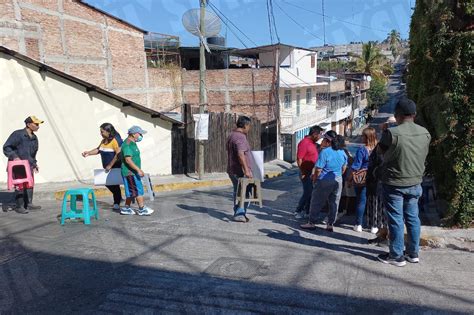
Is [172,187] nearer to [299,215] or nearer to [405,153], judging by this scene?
[299,215]

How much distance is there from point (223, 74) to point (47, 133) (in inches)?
716

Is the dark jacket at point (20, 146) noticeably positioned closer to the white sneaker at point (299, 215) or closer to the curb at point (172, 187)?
the curb at point (172, 187)

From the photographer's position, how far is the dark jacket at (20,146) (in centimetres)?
660

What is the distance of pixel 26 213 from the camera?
270 inches

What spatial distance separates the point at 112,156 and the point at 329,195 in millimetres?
3707

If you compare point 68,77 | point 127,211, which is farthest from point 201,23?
point 127,211

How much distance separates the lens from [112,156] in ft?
22.7

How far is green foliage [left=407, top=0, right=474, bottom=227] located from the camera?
4.64m

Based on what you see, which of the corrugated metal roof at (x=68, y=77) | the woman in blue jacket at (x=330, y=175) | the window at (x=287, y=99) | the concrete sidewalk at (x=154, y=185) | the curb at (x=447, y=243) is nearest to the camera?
the curb at (x=447, y=243)

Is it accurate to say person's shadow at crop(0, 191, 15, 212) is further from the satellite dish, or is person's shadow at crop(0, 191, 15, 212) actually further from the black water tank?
the black water tank

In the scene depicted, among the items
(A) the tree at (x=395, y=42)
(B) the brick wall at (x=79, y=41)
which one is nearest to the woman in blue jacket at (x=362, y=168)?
(B) the brick wall at (x=79, y=41)

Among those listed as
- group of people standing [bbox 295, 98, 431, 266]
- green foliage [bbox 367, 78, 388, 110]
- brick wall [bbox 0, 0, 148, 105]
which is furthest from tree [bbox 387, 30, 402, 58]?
group of people standing [bbox 295, 98, 431, 266]

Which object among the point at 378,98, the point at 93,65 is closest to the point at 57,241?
the point at 93,65

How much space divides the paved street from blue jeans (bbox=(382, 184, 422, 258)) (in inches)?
9.6
